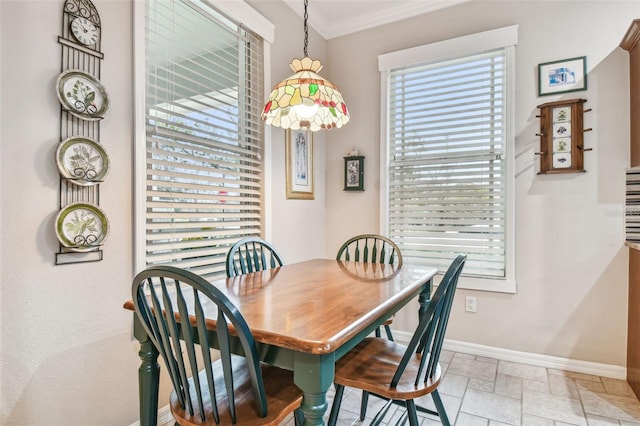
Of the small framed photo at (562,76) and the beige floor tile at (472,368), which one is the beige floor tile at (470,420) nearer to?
the beige floor tile at (472,368)

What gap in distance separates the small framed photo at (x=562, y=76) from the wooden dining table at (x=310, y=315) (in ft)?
5.49

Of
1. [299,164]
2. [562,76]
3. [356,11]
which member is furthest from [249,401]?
[356,11]

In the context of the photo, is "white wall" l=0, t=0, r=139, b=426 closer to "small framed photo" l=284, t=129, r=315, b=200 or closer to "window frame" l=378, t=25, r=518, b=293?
"small framed photo" l=284, t=129, r=315, b=200

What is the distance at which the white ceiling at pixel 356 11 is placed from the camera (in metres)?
2.95

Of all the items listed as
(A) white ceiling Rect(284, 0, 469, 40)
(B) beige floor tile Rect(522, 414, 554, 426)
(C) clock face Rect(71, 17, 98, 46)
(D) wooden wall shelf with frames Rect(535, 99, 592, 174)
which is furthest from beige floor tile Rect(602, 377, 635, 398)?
(C) clock face Rect(71, 17, 98, 46)

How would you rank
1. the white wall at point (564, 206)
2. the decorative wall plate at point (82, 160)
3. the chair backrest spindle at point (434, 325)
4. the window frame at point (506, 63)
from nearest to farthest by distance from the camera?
the chair backrest spindle at point (434, 325) → the decorative wall plate at point (82, 160) → the white wall at point (564, 206) → the window frame at point (506, 63)

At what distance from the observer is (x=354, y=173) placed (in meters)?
3.28

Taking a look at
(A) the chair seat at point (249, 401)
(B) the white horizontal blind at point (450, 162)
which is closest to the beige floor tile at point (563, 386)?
(B) the white horizontal blind at point (450, 162)

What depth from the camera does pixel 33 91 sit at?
1.40m

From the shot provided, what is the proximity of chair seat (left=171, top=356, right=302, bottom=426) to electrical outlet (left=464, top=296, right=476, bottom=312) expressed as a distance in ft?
6.36

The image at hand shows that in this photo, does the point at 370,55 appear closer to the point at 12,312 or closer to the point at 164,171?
the point at 164,171

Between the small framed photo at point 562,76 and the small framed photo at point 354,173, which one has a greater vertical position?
the small framed photo at point 562,76

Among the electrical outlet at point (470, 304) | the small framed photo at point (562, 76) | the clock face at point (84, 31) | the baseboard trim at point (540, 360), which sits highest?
the small framed photo at point (562, 76)

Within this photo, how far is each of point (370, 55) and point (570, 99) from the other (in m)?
1.62
